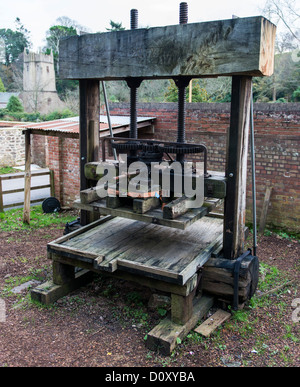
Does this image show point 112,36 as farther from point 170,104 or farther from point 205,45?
point 170,104

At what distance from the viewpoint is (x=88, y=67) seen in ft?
12.7

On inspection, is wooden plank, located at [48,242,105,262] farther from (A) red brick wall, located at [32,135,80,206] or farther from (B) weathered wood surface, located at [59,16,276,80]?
(A) red brick wall, located at [32,135,80,206]

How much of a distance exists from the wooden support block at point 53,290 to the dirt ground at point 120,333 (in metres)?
0.07

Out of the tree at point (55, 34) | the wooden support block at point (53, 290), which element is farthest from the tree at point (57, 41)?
the wooden support block at point (53, 290)

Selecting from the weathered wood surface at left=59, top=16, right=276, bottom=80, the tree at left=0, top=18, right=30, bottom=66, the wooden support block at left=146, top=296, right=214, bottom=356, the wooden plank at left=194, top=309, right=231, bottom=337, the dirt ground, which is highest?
the tree at left=0, top=18, right=30, bottom=66

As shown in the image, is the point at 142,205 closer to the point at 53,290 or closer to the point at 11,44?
the point at 53,290

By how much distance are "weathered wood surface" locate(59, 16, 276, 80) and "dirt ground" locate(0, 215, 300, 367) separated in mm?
2503

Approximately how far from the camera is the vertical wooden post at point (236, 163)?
346 centimetres

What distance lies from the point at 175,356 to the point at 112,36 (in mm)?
3142

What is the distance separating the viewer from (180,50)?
10.7 ft

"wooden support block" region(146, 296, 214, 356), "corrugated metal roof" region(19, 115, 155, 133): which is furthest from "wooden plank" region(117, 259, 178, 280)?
"corrugated metal roof" region(19, 115, 155, 133)

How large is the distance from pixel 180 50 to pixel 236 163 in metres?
1.21

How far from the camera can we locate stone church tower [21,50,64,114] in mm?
39156

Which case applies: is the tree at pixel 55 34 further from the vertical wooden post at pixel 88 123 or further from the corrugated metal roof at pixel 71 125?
the vertical wooden post at pixel 88 123
